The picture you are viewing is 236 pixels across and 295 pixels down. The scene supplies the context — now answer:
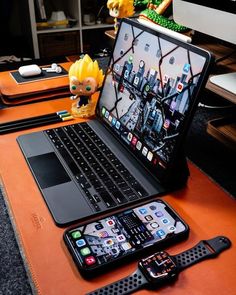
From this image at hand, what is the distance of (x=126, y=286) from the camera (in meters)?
0.46

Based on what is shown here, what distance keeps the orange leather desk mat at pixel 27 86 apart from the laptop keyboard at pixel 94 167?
0.86 ft

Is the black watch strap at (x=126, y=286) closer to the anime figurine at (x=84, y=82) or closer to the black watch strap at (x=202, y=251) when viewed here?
the black watch strap at (x=202, y=251)

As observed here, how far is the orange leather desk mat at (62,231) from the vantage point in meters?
0.46

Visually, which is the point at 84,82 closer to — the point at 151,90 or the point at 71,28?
the point at 151,90

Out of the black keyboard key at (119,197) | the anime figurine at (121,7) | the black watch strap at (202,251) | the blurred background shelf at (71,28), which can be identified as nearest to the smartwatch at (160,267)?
the black watch strap at (202,251)

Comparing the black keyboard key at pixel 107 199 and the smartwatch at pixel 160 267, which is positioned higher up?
the smartwatch at pixel 160 267

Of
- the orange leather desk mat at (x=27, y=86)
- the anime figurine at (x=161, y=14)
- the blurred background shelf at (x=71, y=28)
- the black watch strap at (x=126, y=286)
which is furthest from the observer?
the blurred background shelf at (x=71, y=28)

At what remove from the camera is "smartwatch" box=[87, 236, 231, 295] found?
454 millimetres

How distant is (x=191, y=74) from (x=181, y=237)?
27cm

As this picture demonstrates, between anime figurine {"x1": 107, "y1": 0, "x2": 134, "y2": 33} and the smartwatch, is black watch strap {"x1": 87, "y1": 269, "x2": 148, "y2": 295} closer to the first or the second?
the smartwatch

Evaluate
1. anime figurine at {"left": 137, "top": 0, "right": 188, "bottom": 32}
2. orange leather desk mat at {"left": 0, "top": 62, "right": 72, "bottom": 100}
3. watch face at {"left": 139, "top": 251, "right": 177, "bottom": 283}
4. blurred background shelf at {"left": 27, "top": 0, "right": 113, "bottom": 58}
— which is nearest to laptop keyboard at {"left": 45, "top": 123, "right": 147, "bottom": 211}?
watch face at {"left": 139, "top": 251, "right": 177, "bottom": 283}

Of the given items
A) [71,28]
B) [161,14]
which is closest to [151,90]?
[161,14]

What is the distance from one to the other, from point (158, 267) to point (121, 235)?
0.08m

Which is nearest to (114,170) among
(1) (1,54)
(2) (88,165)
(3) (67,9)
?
(2) (88,165)
